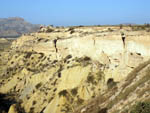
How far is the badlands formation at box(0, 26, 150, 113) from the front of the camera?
55.5 feet

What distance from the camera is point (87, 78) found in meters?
26.5

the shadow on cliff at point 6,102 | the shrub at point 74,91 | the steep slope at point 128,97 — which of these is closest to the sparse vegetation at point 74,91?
the shrub at point 74,91

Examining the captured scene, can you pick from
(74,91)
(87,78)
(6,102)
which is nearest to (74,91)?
(74,91)

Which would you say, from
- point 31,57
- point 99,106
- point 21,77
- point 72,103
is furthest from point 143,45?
point 31,57

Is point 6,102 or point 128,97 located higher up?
point 128,97

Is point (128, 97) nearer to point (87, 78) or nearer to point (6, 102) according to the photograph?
point (87, 78)

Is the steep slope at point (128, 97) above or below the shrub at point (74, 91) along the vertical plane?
above

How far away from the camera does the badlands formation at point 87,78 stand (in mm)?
16906

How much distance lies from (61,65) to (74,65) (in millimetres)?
4654

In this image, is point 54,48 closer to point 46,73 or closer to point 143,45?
point 46,73

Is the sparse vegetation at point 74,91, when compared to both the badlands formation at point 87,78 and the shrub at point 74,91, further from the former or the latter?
the badlands formation at point 87,78

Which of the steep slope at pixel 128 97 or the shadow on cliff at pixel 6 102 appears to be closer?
the steep slope at pixel 128 97

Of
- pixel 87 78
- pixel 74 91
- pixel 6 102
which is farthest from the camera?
pixel 6 102

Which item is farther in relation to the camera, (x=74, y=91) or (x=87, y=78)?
(x=87, y=78)
